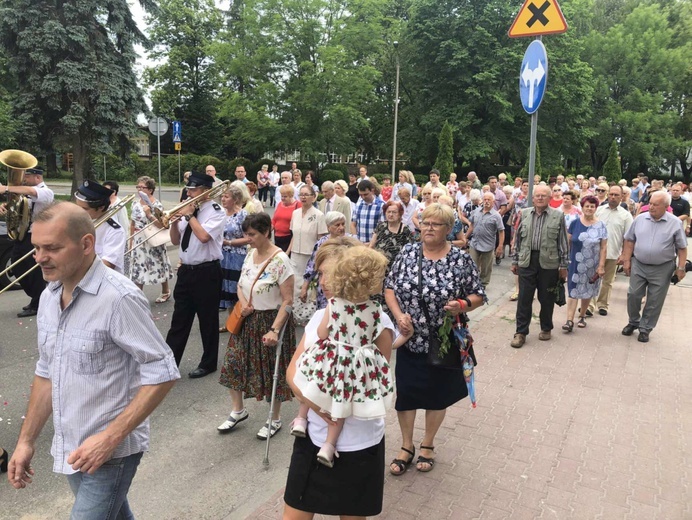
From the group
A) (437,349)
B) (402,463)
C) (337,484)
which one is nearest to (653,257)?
(437,349)

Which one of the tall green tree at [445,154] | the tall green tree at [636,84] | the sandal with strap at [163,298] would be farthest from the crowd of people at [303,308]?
the tall green tree at [636,84]

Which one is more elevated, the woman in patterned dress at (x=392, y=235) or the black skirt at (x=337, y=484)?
the woman in patterned dress at (x=392, y=235)

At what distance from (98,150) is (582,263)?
20.5 m

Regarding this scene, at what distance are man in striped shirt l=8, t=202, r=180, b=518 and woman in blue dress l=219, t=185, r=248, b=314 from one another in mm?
4639

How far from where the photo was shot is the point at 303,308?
7.37 m

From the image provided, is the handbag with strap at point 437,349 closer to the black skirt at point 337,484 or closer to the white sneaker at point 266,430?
the black skirt at point 337,484

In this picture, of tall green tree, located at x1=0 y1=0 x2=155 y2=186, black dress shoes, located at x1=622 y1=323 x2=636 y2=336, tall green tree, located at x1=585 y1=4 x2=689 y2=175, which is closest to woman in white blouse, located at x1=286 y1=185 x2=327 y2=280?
black dress shoes, located at x1=622 y1=323 x2=636 y2=336

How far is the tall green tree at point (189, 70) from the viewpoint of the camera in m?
44.5

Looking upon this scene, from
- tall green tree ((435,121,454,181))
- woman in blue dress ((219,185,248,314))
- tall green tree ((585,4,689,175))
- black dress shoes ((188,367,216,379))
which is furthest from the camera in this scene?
tall green tree ((585,4,689,175))

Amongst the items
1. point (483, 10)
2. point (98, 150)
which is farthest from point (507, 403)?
point (483, 10)

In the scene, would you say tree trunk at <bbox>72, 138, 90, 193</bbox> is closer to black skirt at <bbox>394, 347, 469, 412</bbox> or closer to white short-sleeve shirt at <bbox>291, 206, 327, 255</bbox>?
white short-sleeve shirt at <bbox>291, 206, 327, 255</bbox>

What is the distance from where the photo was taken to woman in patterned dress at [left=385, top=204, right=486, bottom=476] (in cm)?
392

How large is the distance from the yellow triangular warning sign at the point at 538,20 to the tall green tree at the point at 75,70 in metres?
19.3

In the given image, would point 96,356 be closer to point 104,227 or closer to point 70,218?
point 70,218
